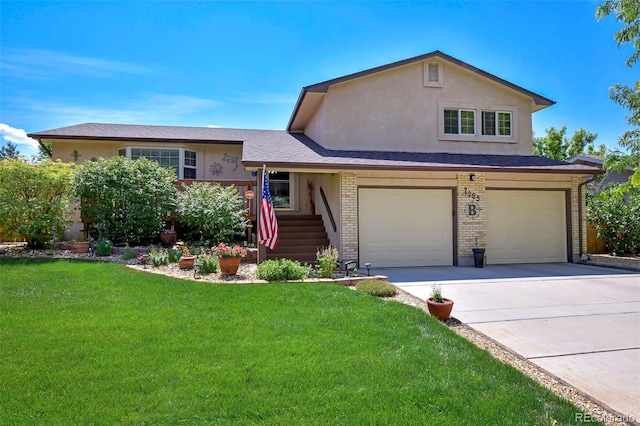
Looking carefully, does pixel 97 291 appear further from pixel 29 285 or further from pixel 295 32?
pixel 295 32

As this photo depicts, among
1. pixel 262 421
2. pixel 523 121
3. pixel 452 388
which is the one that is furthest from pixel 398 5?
pixel 262 421

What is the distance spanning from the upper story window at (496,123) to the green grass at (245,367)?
9.64m

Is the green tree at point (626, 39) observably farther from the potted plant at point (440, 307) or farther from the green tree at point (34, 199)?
the green tree at point (34, 199)

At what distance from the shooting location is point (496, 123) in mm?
13297

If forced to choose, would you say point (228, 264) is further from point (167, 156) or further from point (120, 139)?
point (120, 139)

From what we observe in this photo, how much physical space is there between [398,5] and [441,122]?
422 cm

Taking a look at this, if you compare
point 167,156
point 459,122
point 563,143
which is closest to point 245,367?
point 459,122

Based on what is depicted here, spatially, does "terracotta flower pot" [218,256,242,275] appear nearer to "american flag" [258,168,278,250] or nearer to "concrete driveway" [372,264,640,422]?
"american flag" [258,168,278,250]

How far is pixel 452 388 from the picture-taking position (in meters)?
3.44

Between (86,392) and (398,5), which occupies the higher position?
(398,5)

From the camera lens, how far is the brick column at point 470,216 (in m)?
11.4

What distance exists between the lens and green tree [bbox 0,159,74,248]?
10.6m

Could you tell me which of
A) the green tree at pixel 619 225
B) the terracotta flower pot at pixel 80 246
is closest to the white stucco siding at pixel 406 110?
the green tree at pixel 619 225
